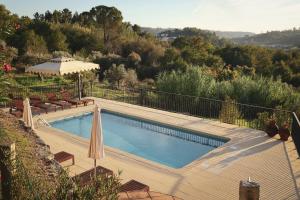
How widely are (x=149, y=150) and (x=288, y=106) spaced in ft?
23.4

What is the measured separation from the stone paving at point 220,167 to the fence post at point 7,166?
3191mm

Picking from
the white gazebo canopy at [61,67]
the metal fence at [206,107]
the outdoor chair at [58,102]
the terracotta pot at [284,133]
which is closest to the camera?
the terracotta pot at [284,133]

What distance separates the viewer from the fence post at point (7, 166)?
4.55 metres

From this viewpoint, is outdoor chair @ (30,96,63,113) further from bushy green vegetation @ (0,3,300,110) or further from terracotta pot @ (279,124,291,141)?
terracotta pot @ (279,124,291,141)

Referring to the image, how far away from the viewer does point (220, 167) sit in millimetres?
8312

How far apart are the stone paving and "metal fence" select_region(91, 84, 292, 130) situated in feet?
3.20

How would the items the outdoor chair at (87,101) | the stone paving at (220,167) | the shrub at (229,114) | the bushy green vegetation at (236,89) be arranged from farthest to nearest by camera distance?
1. the bushy green vegetation at (236,89)
2. the outdoor chair at (87,101)
3. the shrub at (229,114)
4. the stone paving at (220,167)

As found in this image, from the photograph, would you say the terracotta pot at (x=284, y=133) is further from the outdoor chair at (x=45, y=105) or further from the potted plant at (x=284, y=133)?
the outdoor chair at (x=45, y=105)

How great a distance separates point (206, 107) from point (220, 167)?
7222 millimetres

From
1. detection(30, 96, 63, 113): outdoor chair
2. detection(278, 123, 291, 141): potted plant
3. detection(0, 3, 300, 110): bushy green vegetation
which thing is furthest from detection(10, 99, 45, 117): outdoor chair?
detection(278, 123, 291, 141): potted plant

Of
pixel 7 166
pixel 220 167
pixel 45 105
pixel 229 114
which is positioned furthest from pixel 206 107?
pixel 7 166

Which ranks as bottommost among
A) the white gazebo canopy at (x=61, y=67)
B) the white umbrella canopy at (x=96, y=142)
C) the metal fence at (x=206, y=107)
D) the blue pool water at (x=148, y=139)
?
the blue pool water at (x=148, y=139)

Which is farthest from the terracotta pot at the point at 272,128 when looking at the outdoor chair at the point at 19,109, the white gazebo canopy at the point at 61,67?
the outdoor chair at the point at 19,109

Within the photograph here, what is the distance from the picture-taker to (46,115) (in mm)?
13367
